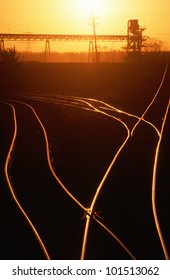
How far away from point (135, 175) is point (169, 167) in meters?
1.40

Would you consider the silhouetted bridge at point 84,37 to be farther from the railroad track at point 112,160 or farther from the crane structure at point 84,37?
the railroad track at point 112,160

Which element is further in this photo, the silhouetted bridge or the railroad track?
the silhouetted bridge

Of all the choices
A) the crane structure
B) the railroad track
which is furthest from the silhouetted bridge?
the railroad track

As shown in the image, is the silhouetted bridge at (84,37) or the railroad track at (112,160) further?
the silhouetted bridge at (84,37)

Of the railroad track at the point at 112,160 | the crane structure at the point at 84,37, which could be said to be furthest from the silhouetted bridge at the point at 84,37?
the railroad track at the point at 112,160

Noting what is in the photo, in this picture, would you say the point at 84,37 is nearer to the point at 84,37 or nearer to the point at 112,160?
the point at 84,37

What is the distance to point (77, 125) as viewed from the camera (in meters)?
23.7

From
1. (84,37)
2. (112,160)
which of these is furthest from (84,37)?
(112,160)

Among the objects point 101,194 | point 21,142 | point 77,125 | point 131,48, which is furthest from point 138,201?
point 131,48

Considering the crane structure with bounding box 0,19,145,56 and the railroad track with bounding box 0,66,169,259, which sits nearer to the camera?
the railroad track with bounding box 0,66,169,259

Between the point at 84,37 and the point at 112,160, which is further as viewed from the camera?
the point at 84,37

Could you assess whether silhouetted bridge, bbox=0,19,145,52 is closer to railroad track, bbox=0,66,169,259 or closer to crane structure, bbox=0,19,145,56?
crane structure, bbox=0,19,145,56

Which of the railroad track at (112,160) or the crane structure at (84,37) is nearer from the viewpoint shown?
the railroad track at (112,160)
